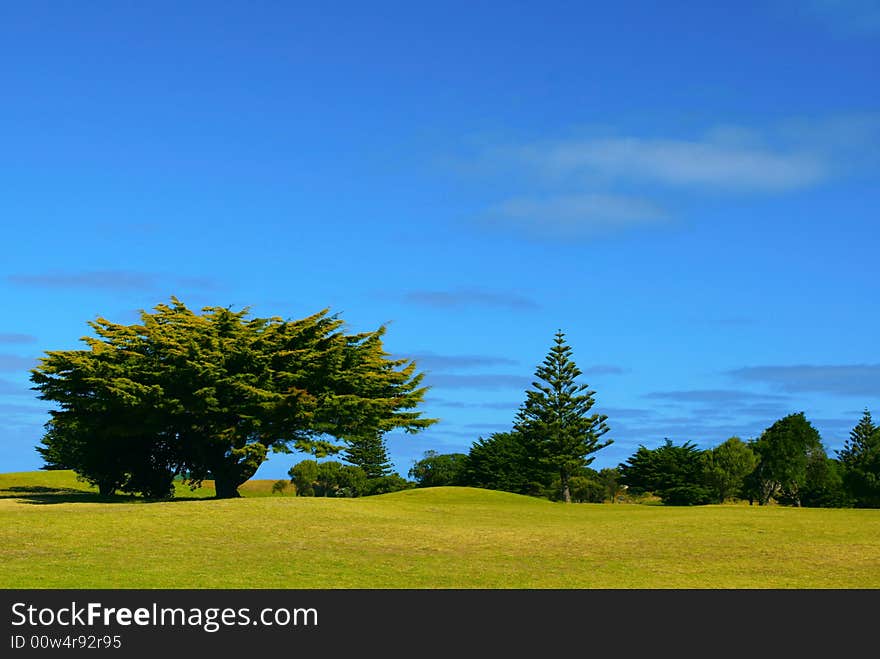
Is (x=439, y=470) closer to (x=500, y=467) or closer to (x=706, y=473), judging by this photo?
(x=500, y=467)

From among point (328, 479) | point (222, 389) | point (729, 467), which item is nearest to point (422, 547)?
point (222, 389)

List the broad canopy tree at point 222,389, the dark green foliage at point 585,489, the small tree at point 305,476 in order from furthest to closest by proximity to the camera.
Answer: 1. the small tree at point 305,476
2. the dark green foliage at point 585,489
3. the broad canopy tree at point 222,389

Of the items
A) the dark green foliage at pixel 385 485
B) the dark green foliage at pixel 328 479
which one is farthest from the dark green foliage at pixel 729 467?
the dark green foliage at pixel 328 479

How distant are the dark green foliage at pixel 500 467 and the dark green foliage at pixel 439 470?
3339mm

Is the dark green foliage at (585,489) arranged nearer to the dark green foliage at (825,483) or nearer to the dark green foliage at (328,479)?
the dark green foliage at (825,483)

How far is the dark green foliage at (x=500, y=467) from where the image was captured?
79.9 m

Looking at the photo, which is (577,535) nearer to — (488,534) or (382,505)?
(488,534)

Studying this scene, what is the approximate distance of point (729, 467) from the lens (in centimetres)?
7106

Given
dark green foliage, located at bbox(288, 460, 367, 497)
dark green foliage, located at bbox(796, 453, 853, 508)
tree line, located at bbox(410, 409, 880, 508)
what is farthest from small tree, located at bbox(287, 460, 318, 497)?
dark green foliage, located at bbox(796, 453, 853, 508)

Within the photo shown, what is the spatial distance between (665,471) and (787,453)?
16180mm
